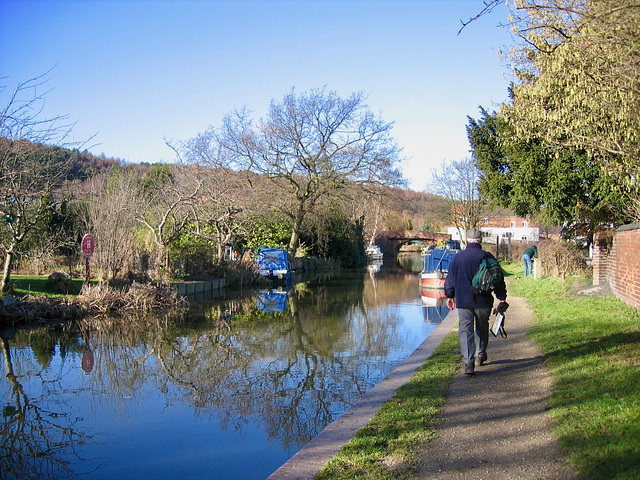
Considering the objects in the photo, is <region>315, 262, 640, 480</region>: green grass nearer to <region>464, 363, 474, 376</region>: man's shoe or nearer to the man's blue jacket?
<region>464, 363, 474, 376</region>: man's shoe

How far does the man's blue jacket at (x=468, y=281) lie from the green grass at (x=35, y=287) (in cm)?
1282

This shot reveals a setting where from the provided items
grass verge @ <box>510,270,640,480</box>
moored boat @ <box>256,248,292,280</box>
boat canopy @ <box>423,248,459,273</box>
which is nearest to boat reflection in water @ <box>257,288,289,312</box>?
moored boat @ <box>256,248,292,280</box>

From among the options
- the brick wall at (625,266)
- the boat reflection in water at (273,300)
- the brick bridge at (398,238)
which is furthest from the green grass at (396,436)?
the brick bridge at (398,238)

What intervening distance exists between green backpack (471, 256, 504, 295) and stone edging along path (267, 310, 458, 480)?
5.52 ft

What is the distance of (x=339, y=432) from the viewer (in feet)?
19.7

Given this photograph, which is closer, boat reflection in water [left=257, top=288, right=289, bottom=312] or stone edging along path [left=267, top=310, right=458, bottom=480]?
stone edging along path [left=267, top=310, right=458, bottom=480]

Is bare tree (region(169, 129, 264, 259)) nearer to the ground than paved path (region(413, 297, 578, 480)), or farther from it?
→ farther from it

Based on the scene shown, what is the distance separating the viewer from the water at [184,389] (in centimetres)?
624

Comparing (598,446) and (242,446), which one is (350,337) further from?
(598,446)

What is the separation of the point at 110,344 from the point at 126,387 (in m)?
3.74

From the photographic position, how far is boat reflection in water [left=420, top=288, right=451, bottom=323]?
1709 centimetres

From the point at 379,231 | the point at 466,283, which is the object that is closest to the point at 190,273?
the point at 466,283

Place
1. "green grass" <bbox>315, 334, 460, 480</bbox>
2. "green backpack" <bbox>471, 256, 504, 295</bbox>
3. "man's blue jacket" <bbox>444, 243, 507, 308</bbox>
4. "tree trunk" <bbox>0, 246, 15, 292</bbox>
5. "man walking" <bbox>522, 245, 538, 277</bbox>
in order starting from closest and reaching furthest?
"green grass" <bbox>315, 334, 460, 480</bbox>, "green backpack" <bbox>471, 256, 504, 295</bbox>, "man's blue jacket" <bbox>444, 243, 507, 308</bbox>, "tree trunk" <bbox>0, 246, 15, 292</bbox>, "man walking" <bbox>522, 245, 538, 277</bbox>

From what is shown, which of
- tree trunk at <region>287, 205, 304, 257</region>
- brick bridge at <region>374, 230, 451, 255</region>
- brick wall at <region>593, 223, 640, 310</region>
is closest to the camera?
brick wall at <region>593, 223, 640, 310</region>
